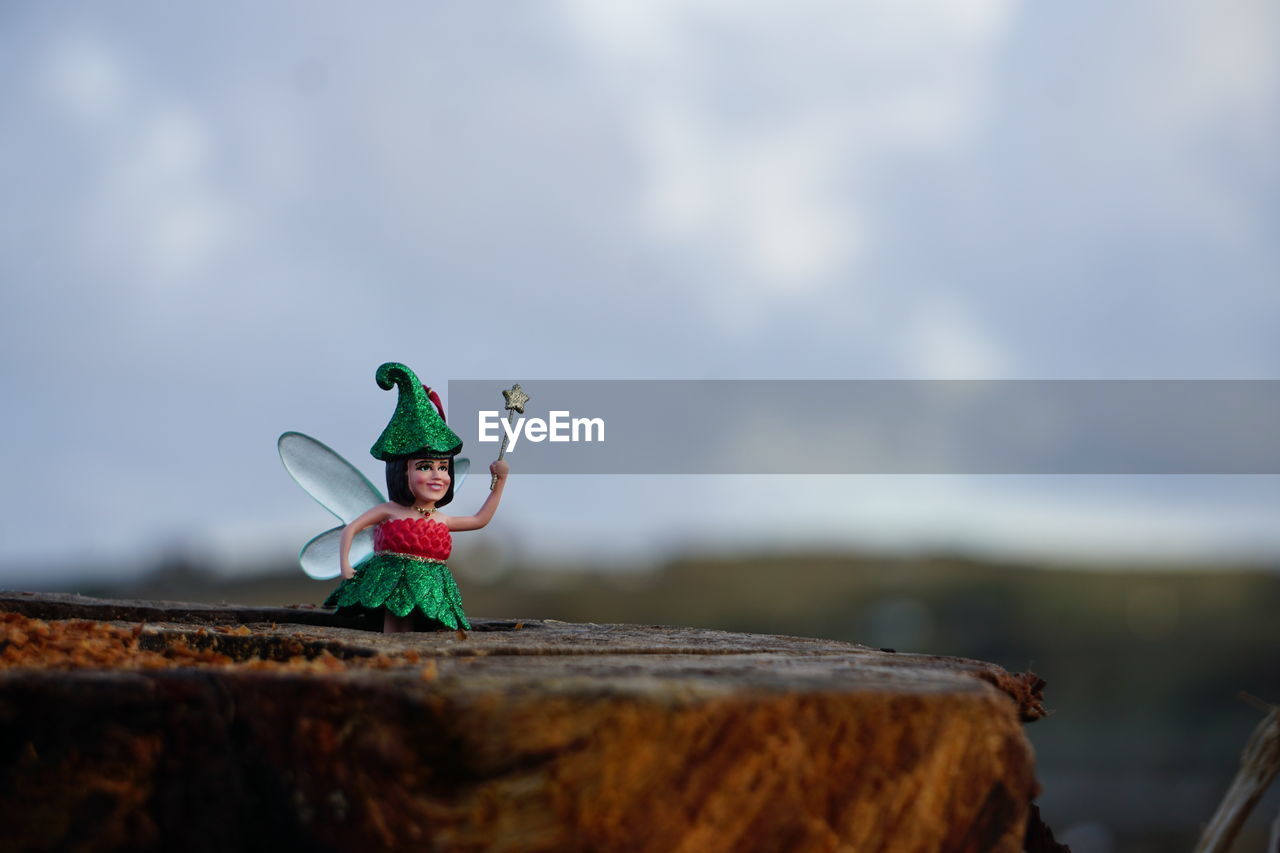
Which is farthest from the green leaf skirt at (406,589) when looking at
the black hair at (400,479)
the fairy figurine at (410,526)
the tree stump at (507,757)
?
the tree stump at (507,757)

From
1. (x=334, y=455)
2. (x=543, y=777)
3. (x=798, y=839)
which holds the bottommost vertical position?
(x=798, y=839)

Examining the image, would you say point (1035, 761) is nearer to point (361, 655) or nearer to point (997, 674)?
point (997, 674)

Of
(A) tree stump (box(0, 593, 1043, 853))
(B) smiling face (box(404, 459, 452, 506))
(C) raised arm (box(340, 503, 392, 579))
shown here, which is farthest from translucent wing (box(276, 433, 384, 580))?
(A) tree stump (box(0, 593, 1043, 853))

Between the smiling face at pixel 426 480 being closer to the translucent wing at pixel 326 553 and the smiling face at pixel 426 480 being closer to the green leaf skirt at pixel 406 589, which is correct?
the green leaf skirt at pixel 406 589

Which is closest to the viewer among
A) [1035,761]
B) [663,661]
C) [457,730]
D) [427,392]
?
[457,730]

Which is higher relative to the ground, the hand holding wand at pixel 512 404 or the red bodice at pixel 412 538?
the hand holding wand at pixel 512 404

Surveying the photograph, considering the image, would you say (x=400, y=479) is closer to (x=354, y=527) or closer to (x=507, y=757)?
(x=354, y=527)

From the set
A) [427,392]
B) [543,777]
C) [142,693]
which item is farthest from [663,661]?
[427,392]
